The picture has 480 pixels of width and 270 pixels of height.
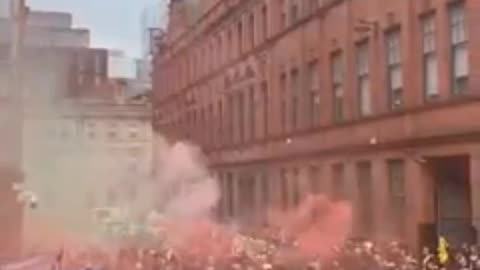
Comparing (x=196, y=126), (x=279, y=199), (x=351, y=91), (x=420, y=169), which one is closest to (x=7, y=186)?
(x=420, y=169)

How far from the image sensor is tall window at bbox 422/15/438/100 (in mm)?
25438

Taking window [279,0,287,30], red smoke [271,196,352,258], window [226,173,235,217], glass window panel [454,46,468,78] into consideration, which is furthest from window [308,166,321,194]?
window [226,173,235,217]

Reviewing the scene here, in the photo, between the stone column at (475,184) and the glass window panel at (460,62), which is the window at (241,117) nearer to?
the glass window panel at (460,62)

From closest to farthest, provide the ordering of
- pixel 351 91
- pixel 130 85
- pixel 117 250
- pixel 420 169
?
pixel 117 250
pixel 420 169
pixel 351 91
pixel 130 85

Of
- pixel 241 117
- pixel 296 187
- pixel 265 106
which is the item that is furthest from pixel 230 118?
pixel 296 187

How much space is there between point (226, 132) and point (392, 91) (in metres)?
22.9

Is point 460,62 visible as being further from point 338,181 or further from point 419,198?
point 338,181

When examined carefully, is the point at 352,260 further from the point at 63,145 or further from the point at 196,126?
the point at 196,126

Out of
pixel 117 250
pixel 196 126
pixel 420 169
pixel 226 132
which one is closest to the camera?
pixel 117 250

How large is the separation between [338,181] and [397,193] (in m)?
5.04

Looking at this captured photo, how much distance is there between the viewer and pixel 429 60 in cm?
2581

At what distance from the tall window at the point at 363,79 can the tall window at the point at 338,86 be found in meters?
1.59

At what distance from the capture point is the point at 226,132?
5038 centimetres

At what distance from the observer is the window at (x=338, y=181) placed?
32.0 m
